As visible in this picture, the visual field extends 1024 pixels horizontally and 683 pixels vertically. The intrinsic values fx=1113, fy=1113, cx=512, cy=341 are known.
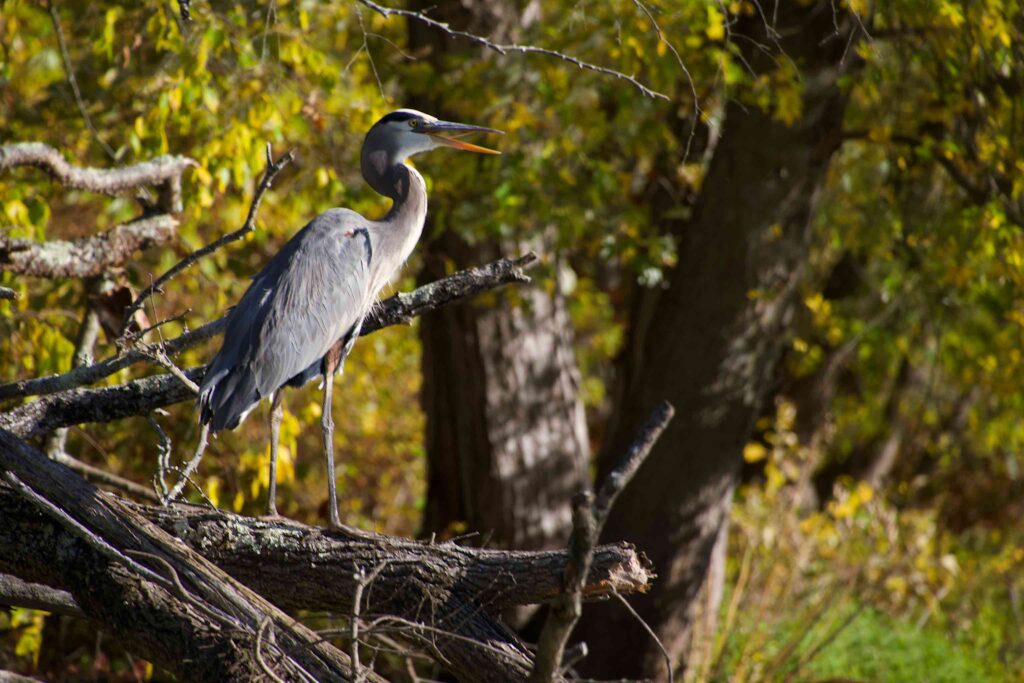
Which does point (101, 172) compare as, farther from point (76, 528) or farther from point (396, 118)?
point (76, 528)

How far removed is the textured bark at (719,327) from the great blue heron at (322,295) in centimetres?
194

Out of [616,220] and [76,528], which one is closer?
[76,528]

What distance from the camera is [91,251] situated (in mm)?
3816

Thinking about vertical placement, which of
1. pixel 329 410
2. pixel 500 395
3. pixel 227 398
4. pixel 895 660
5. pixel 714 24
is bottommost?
pixel 895 660

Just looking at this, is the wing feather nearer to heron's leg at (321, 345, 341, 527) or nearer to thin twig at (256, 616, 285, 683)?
heron's leg at (321, 345, 341, 527)

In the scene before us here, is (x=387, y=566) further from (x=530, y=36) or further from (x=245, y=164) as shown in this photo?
(x=530, y=36)

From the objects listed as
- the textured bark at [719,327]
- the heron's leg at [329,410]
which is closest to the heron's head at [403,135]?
the heron's leg at [329,410]

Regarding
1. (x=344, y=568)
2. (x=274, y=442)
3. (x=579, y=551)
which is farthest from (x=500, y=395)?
(x=579, y=551)

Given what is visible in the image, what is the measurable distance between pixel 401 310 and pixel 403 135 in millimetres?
960

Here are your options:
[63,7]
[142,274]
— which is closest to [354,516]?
[142,274]

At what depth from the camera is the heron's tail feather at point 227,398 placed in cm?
319

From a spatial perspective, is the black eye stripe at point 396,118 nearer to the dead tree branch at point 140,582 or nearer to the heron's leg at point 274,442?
the heron's leg at point 274,442

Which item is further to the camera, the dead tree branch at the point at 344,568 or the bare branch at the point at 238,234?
the bare branch at the point at 238,234

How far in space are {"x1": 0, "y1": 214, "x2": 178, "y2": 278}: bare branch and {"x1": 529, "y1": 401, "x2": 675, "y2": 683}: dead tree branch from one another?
7.60 feet
